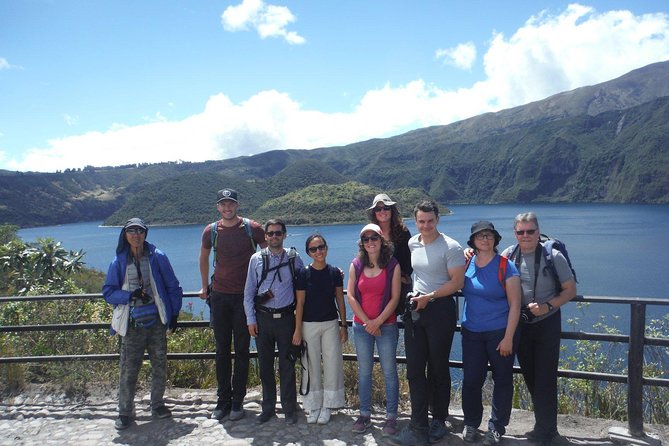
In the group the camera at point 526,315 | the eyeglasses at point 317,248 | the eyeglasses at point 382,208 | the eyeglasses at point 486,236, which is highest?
the eyeglasses at point 382,208

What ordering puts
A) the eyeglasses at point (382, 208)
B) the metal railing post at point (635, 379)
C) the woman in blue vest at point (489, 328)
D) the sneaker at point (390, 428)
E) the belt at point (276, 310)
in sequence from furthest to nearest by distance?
1. the belt at point (276, 310)
2. the eyeglasses at point (382, 208)
3. the sneaker at point (390, 428)
4. the metal railing post at point (635, 379)
5. the woman in blue vest at point (489, 328)

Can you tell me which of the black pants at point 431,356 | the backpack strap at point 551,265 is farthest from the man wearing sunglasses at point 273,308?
the backpack strap at point 551,265

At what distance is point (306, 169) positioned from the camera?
192000 millimetres

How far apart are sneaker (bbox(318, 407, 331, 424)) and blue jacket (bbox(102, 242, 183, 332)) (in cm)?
152

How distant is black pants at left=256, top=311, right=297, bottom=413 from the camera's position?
12.4ft

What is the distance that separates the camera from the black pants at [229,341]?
3.96 m

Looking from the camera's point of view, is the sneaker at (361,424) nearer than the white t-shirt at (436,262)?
No

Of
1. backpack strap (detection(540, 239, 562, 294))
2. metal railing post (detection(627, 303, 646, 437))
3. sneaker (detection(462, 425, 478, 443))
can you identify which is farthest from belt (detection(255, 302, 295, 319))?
metal railing post (detection(627, 303, 646, 437))

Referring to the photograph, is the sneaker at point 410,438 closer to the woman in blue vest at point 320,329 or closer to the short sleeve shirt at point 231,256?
the woman in blue vest at point 320,329

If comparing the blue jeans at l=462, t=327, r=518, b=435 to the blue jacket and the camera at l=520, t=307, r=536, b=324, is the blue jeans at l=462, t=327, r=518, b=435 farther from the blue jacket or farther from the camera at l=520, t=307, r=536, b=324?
the blue jacket

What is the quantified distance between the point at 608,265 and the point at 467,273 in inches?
1617

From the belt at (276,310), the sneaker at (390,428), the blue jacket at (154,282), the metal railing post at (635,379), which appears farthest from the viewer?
the blue jacket at (154,282)

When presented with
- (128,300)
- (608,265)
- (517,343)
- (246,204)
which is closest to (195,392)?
(128,300)

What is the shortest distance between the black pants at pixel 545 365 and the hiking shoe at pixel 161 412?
298cm
